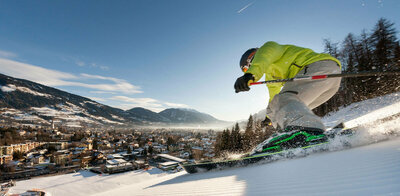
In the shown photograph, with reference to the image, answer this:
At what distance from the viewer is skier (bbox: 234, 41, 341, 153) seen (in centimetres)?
234

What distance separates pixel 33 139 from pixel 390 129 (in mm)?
91550

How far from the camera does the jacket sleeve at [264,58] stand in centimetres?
247

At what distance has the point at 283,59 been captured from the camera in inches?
Result: 111

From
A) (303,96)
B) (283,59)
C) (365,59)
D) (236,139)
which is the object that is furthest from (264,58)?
(365,59)

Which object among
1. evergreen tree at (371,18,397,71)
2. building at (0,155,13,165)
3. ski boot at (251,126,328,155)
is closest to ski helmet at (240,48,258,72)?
ski boot at (251,126,328,155)

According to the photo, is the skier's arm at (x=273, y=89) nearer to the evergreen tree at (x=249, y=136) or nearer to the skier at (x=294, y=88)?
the skier at (x=294, y=88)

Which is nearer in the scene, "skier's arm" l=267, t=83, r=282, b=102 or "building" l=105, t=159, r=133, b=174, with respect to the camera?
"skier's arm" l=267, t=83, r=282, b=102

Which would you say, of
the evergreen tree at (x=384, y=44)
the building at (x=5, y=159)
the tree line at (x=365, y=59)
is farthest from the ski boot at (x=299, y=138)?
the building at (x=5, y=159)

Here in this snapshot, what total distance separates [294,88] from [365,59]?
23928mm

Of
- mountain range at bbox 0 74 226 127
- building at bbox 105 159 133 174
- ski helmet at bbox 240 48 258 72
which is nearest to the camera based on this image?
ski helmet at bbox 240 48 258 72

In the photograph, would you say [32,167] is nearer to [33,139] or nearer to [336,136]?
[33,139]

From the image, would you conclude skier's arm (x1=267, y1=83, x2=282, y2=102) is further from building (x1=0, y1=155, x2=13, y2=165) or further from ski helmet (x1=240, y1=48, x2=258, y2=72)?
building (x1=0, y1=155, x2=13, y2=165)

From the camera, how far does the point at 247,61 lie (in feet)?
10.1

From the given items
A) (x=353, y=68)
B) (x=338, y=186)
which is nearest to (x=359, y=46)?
(x=353, y=68)
